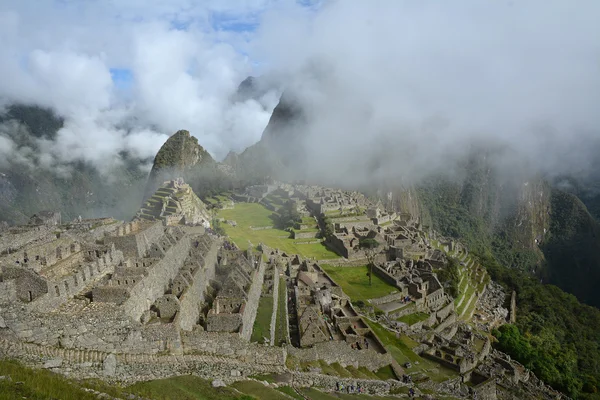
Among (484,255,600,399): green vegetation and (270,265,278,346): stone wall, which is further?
(484,255,600,399): green vegetation

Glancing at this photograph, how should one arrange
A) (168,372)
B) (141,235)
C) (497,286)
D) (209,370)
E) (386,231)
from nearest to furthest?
(168,372), (209,370), (141,235), (386,231), (497,286)

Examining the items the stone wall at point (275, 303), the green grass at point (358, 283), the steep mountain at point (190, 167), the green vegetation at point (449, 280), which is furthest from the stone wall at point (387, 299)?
the steep mountain at point (190, 167)

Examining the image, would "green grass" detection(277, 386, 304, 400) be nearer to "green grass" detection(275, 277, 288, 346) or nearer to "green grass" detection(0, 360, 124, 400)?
"green grass" detection(275, 277, 288, 346)

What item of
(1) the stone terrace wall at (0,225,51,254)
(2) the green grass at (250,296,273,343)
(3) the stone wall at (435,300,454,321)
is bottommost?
(3) the stone wall at (435,300,454,321)

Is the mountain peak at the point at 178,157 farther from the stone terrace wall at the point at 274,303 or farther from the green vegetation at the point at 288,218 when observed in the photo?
the stone terrace wall at the point at 274,303

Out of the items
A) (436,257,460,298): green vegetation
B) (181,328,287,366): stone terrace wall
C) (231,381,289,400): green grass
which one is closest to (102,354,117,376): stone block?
(181,328,287,366): stone terrace wall

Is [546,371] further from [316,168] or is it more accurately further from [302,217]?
[316,168]

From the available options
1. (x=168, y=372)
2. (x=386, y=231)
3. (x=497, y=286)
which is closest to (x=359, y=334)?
(x=168, y=372)
